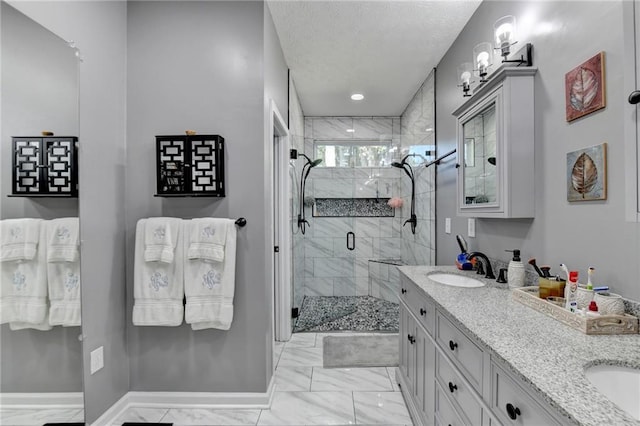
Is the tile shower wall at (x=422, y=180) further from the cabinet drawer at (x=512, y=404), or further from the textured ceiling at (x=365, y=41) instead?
the cabinet drawer at (x=512, y=404)

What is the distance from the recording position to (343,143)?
15.0ft

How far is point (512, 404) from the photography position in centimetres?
83

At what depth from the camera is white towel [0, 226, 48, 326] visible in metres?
1.17

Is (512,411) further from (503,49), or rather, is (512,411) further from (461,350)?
(503,49)

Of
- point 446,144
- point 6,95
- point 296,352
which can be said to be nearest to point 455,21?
point 446,144

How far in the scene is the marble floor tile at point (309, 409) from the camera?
6.11ft

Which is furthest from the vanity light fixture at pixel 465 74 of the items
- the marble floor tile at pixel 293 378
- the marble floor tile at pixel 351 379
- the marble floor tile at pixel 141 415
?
the marble floor tile at pixel 141 415

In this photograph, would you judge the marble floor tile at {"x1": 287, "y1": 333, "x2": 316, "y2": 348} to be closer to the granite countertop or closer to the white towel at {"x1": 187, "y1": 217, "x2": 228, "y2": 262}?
the white towel at {"x1": 187, "y1": 217, "x2": 228, "y2": 262}

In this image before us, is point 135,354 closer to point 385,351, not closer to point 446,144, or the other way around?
point 385,351

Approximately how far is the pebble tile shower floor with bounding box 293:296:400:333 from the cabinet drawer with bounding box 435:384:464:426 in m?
1.63

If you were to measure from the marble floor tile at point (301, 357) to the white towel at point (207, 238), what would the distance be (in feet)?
4.15

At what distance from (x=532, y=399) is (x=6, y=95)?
201 centimetres

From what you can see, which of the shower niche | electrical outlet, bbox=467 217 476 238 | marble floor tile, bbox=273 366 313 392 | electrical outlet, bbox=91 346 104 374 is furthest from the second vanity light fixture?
electrical outlet, bbox=91 346 104 374

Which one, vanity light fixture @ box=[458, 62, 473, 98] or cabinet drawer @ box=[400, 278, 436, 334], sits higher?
vanity light fixture @ box=[458, 62, 473, 98]
